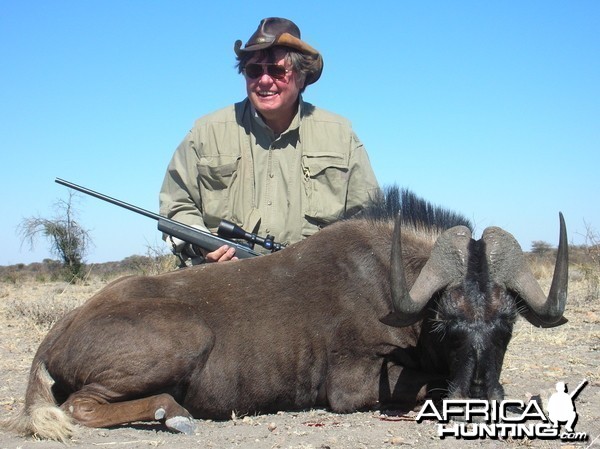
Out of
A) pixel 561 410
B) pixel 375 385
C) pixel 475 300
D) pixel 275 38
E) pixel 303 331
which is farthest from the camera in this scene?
pixel 275 38

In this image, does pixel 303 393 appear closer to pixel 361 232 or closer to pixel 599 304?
pixel 361 232

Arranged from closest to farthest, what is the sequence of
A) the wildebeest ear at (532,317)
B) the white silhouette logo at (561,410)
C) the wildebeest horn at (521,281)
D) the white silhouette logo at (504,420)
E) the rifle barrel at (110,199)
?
the white silhouette logo at (504,420) < the white silhouette logo at (561,410) < the wildebeest horn at (521,281) < the wildebeest ear at (532,317) < the rifle barrel at (110,199)

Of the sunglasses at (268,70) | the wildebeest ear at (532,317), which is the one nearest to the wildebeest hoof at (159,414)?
the wildebeest ear at (532,317)

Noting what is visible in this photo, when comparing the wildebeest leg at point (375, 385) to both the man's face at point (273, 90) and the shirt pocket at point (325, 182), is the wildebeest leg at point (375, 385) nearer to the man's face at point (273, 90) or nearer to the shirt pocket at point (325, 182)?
the shirt pocket at point (325, 182)

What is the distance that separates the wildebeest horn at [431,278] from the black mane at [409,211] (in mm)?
780

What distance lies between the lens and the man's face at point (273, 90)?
7309 millimetres

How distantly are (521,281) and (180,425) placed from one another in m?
2.27

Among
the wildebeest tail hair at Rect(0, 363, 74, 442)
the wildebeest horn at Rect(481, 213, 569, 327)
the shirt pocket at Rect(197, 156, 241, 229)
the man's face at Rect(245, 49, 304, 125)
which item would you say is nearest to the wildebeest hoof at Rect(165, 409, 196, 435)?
the wildebeest tail hair at Rect(0, 363, 74, 442)

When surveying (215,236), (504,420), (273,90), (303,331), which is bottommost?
(504,420)

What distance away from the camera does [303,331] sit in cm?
558

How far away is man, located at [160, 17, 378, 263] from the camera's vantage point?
7328 millimetres

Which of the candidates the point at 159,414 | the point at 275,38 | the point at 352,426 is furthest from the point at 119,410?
the point at 275,38

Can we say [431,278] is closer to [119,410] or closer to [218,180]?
[119,410]

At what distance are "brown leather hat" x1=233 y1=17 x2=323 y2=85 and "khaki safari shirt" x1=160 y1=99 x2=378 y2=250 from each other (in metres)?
0.57
